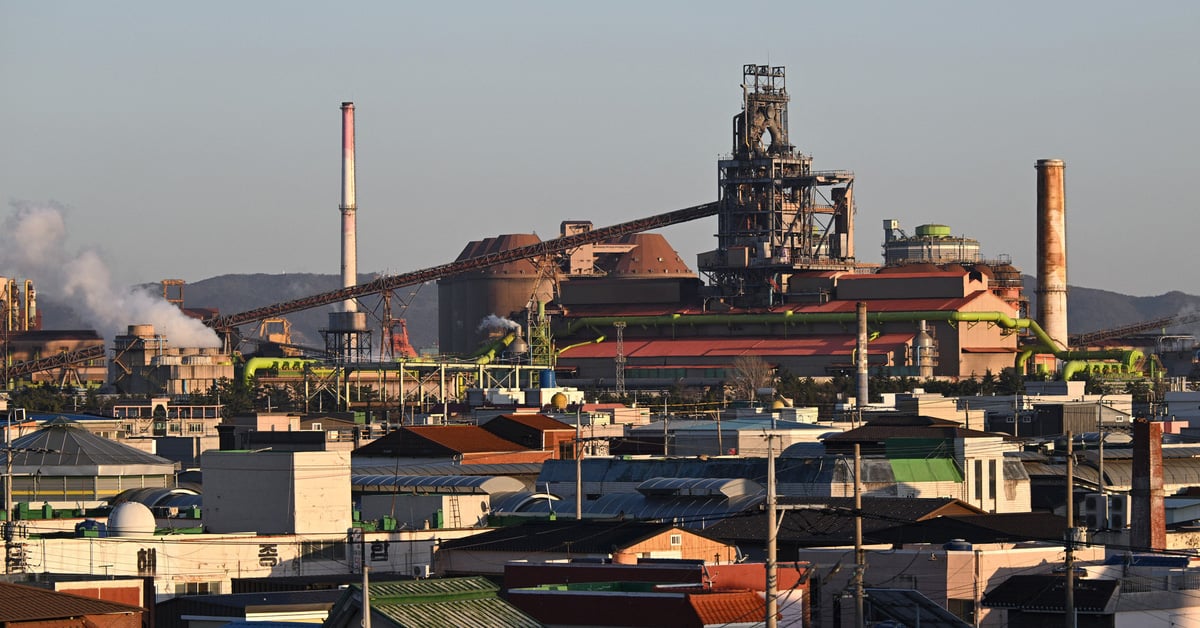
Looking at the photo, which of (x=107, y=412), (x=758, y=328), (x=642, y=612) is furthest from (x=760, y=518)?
(x=758, y=328)

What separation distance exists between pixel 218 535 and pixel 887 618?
20247mm

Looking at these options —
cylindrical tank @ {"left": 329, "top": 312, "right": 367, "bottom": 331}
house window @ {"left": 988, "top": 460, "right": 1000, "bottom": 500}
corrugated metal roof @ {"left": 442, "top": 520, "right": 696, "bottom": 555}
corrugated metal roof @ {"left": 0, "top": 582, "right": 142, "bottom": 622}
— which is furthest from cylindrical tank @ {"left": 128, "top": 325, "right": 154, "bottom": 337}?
corrugated metal roof @ {"left": 0, "top": 582, "right": 142, "bottom": 622}

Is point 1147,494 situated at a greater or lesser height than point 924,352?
lesser

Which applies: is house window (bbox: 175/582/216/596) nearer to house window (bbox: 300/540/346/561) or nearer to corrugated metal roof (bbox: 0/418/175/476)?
house window (bbox: 300/540/346/561)

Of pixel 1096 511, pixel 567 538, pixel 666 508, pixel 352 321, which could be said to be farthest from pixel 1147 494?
pixel 352 321

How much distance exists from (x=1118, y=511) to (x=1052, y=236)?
387 feet

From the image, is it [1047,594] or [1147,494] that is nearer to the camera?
[1047,594]

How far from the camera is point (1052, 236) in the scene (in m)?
186

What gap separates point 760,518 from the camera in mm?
59688

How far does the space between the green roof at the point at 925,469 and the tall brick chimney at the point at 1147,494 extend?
11.8 m

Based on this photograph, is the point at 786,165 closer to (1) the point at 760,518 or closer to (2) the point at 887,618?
(1) the point at 760,518

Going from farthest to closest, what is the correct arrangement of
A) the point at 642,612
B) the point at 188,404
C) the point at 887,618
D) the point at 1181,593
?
→ the point at 188,404, the point at 1181,593, the point at 887,618, the point at 642,612

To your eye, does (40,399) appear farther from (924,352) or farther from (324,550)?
(324,550)

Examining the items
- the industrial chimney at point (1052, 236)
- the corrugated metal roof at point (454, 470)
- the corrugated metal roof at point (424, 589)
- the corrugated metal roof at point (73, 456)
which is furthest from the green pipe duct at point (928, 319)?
the corrugated metal roof at point (424, 589)
